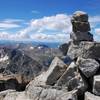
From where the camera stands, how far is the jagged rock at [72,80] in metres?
31.2

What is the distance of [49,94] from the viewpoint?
31.2m

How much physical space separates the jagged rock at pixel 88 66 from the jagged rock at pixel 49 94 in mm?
2570

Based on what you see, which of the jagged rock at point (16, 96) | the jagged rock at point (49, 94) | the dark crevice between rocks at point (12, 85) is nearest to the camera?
the jagged rock at point (49, 94)

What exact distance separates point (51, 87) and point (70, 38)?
879cm

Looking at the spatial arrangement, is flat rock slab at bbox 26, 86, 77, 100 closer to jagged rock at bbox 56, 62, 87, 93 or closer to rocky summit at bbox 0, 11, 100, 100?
rocky summit at bbox 0, 11, 100, 100

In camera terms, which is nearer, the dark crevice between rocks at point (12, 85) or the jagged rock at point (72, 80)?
the jagged rock at point (72, 80)

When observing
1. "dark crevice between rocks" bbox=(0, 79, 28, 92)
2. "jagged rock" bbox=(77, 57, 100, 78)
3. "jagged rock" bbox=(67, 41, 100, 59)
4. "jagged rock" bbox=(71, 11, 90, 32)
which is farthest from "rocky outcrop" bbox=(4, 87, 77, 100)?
"dark crevice between rocks" bbox=(0, 79, 28, 92)

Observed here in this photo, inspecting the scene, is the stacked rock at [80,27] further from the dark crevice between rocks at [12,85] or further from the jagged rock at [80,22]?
the dark crevice between rocks at [12,85]

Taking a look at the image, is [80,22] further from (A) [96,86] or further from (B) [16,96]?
(B) [16,96]

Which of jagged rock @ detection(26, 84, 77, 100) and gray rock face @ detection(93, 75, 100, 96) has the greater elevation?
gray rock face @ detection(93, 75, 100, 96)

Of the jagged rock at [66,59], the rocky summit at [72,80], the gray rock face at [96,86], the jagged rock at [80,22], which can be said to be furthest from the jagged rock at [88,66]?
the jagged rock at [80,22]

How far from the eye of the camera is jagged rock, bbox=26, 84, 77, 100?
29.9 m

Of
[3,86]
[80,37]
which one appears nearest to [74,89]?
[80,37]

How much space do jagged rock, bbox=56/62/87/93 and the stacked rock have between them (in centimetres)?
518
